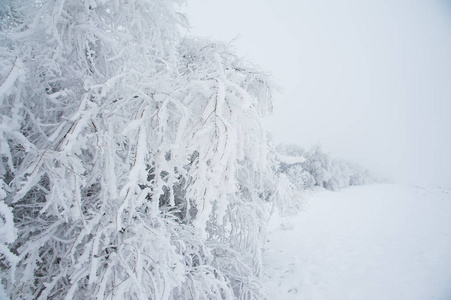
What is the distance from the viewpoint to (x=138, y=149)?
121 cm

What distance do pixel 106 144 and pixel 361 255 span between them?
331 inches

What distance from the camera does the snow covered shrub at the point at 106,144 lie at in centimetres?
121

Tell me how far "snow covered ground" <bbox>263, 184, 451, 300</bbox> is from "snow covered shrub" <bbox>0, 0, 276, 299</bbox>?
13.1 ft

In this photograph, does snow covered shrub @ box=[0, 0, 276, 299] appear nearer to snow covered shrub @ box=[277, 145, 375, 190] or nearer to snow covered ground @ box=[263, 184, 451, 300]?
snow covered ground @ box=[263, 184, 451, 300]

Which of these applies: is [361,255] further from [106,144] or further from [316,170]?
[316,170]

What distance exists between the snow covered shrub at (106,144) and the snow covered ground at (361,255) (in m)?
4.00

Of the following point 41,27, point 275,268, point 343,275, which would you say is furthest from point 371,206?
point 41,27

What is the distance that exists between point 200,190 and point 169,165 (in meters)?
0.39

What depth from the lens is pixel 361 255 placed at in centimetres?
701

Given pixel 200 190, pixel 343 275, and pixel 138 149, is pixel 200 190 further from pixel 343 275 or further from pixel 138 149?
pixel 343 275

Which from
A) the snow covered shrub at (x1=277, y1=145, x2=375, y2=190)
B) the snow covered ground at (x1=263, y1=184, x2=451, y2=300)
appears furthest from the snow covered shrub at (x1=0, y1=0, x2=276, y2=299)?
the snow covered shrub at (x1=277, y1=145, x2=375, y2=190)

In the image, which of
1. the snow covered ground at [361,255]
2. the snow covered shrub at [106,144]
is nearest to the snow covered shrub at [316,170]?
the snow covered ground at [361,255]

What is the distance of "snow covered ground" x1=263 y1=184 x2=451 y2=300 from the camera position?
5.07 meters

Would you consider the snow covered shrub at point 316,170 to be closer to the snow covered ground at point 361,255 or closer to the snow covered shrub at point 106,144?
the snow covered ground at point 361,255
